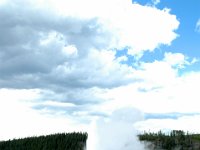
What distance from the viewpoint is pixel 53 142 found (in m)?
42.7

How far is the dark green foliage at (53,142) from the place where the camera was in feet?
134

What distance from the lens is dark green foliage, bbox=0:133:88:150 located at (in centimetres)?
4075

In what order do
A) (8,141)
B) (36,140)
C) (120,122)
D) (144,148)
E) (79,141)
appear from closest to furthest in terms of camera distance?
1. (120,122)
2. (144,148)
3. (79,141)
4. (36,140)
5. (8,141)

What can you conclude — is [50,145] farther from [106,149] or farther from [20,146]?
[106,149]

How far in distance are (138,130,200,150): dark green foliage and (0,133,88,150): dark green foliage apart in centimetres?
613

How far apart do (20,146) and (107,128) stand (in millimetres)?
15742

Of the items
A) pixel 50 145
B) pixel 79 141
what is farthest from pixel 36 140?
pixel 79 141

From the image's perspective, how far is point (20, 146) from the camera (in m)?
45.2

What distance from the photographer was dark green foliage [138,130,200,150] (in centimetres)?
3638

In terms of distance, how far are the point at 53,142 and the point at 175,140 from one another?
12.1 meters

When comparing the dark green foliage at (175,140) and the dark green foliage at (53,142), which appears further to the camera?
the dark green foliage at (53,142)

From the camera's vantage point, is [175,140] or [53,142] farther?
[53,142]

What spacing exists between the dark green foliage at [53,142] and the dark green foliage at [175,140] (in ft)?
20.1

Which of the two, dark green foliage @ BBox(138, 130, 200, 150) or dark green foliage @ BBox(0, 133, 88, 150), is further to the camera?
dark green foliage @ BBox(0, 133, 88, 150)
